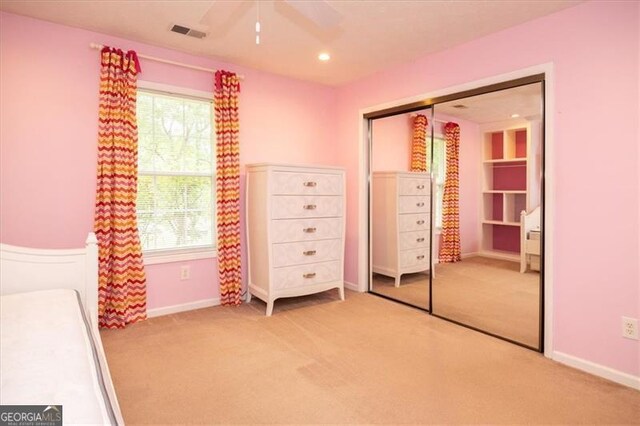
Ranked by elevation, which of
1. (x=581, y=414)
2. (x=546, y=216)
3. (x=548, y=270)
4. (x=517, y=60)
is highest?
(x=517, y=60)

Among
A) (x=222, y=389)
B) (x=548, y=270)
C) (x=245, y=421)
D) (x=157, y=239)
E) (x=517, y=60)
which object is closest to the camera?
(x=245, y=421)

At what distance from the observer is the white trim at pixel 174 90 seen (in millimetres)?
3236

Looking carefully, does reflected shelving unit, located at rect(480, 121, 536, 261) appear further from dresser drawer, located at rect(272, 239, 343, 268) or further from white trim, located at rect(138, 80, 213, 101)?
white trim, located at rect(138, 80, 213, 101)

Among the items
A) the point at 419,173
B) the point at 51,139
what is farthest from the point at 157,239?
the point at 419,173

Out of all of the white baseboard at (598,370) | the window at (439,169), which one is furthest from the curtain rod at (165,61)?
the white baseboard at (598,370)

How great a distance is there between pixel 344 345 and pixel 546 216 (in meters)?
1.65

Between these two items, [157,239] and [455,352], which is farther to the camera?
[157,239]

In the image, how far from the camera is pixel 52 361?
4.21ft

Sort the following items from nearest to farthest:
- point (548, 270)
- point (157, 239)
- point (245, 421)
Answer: point (245, 421) → point (548, 270) → point (157, 239)

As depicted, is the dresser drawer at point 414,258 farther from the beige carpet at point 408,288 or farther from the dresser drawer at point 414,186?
the dresser drawer at point 414,186

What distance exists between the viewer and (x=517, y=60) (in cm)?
273

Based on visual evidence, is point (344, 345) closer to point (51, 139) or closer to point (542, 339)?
point (542, 339)

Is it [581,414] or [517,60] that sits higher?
[517,60]

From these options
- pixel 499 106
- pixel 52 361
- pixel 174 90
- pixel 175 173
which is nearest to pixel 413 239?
pixel 499 106
